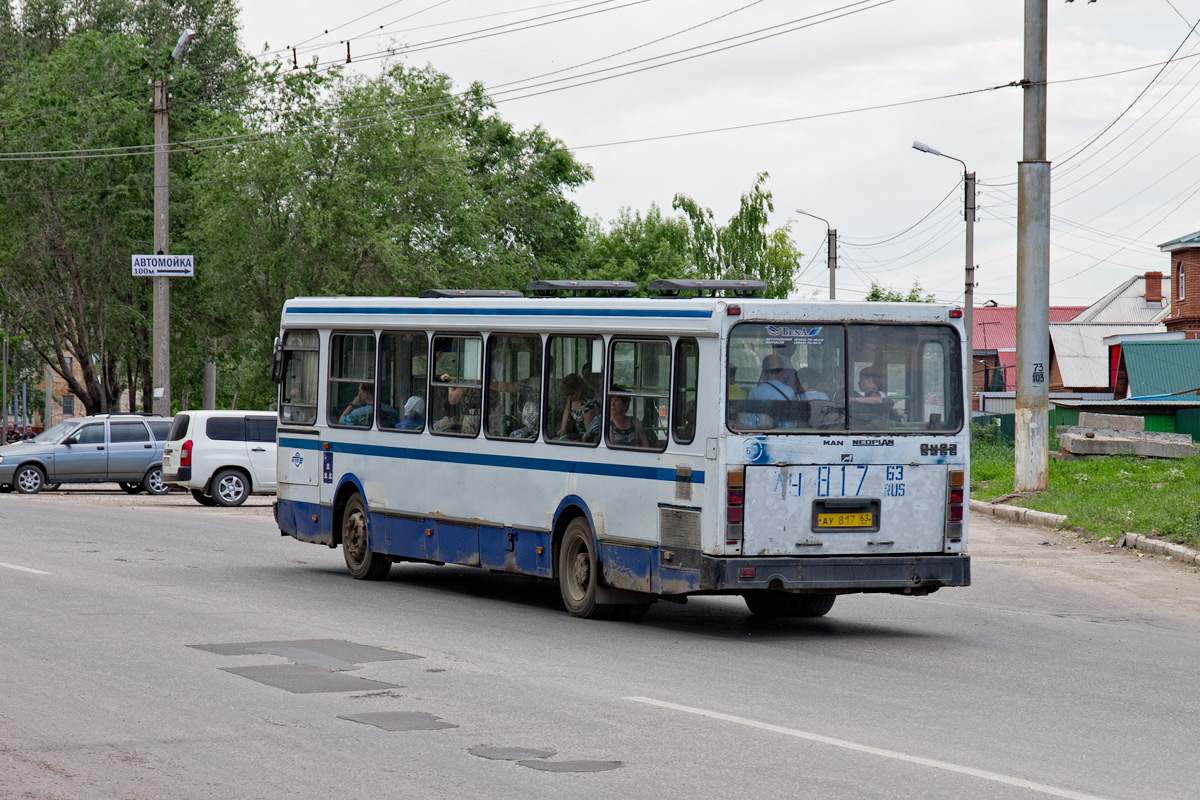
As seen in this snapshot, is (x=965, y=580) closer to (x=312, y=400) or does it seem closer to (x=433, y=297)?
(x=433, y=297)

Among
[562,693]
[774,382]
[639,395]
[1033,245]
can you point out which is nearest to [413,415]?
[639,395]

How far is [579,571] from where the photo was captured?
12594 mm

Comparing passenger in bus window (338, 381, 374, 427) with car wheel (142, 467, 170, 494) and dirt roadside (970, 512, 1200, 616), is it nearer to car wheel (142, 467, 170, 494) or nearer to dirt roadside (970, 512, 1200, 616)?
dirt roadside (970, 512, 1200, 616)

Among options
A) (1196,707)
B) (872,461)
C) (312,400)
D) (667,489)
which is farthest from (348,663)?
(312,400)

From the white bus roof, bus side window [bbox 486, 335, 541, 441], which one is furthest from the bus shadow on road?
the white bus roof

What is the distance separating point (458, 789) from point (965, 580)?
6.32 m

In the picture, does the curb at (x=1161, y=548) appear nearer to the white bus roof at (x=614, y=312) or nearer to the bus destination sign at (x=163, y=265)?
the white bus roof at (x=614, y=312)

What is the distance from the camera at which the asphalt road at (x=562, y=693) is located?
267 inches

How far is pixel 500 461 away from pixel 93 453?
20.9 metres

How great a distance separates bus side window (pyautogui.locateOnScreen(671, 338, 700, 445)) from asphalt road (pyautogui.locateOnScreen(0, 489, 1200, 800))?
1.58 metres

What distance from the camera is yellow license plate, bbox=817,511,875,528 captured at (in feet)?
37.7

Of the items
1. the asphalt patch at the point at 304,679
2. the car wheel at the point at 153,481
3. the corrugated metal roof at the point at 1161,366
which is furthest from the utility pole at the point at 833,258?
the asphalt patch at the point at 304,679

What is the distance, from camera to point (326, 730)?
776cm

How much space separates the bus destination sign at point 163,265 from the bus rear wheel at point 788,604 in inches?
830
